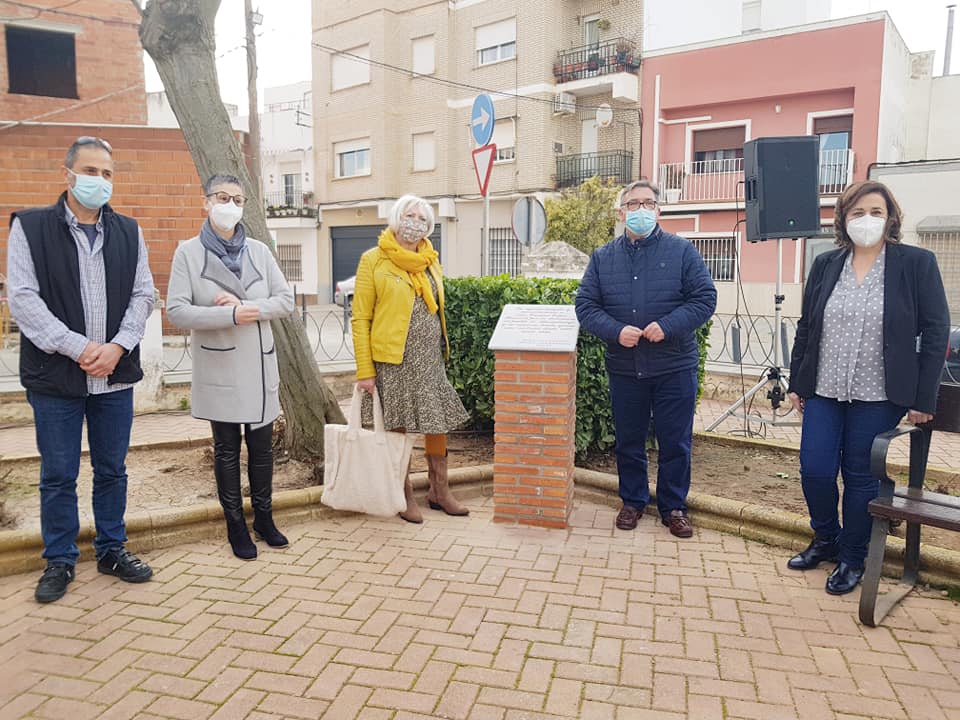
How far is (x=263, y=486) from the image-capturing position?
4.26m

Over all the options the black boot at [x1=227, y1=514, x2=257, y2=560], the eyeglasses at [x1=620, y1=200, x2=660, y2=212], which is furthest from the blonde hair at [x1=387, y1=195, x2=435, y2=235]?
the black boot at [x1=227, y1=514, x2=257, y2=560]

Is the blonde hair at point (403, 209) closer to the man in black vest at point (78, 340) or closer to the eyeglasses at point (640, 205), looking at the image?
the eyeglasses at point (640, 205)

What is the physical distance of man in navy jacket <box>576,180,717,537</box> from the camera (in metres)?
4.33

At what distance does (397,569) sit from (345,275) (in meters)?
27.6

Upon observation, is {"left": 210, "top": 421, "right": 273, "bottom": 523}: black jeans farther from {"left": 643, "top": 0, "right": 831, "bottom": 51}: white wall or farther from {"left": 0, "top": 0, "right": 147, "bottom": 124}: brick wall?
{"left": 643, "top": 0, "right": 831, "bottom": 51}: white wall

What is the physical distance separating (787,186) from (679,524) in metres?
3.81

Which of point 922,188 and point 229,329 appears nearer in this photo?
point 229,329

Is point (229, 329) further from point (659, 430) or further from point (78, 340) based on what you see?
point (659, 430)

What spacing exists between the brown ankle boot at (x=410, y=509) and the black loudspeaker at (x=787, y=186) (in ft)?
→ 13.6

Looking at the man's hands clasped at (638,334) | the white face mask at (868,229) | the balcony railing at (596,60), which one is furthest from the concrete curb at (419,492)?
the balcony railing at (596,60)

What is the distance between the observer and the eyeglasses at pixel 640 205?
4.35 metres

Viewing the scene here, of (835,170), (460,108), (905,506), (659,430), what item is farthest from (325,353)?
(460,108)

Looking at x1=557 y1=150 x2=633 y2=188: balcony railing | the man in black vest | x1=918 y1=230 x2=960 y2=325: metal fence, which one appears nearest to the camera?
the man in black vest

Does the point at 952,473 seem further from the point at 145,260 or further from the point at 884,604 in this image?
the point at 145,260
